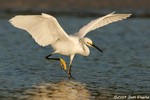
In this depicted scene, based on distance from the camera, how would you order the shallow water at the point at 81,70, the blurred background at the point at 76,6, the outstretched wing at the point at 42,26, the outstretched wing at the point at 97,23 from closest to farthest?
the shallow water at the point at 81,70 → the outstretched wing at the point at 42,26 → the outstretched wing at the point at 97,23 → the blurred background at the point at 76,6

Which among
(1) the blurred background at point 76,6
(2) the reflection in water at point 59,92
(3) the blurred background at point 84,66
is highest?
(1) the blurred background at point 76,6

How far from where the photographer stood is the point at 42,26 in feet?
33.5

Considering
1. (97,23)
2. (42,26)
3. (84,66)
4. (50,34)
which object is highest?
(97,23)

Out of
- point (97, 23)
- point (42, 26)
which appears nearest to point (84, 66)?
point (97, 23)

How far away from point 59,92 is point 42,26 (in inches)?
60.4

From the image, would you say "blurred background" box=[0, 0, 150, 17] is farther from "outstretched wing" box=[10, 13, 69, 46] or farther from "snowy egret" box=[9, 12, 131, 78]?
"outstretched wing" box=[10, 13, 69, 46]

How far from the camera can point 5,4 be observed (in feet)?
71.9

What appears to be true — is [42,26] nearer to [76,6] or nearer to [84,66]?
[84,66]

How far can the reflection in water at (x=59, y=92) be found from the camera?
888cm

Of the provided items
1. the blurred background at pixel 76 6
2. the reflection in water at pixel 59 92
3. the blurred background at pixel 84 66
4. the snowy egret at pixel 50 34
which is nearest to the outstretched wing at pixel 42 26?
the snowy egret at pixel 50 34

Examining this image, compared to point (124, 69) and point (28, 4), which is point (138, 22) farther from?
point (124, 69)

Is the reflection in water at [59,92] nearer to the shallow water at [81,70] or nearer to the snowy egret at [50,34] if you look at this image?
the shallow water at [81,70]

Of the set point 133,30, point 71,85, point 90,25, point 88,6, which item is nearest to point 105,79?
point 71,85

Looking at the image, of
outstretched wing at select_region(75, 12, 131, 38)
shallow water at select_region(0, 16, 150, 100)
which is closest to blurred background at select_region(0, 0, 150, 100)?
shallow water at select_region(0, 16, 150, 100)
